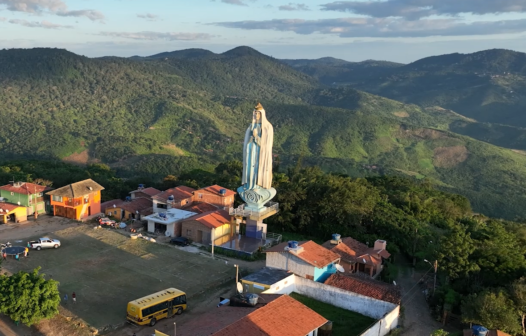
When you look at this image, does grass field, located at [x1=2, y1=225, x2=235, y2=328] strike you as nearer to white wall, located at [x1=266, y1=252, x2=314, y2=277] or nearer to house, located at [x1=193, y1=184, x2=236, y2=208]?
white wall, located at [x1=266, y1=252, x2=314, y2=277]

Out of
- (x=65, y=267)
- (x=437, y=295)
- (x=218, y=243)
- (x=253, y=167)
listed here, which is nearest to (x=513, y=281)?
(x=437, y=295)

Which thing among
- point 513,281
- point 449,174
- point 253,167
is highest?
point 253,167

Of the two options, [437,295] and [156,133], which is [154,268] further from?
[156,133]

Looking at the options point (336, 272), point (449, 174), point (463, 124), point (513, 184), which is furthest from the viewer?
point (463, 124)

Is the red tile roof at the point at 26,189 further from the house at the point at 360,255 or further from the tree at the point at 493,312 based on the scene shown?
the tree at the point at 493,312

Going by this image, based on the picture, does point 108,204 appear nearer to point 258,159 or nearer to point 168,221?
point 168,221

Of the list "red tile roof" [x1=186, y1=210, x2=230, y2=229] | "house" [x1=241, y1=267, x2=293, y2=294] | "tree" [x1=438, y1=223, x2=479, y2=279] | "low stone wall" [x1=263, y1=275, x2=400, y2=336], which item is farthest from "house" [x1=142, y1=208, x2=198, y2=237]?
"tree" [x1=438, y1=223, x2=479, y2=279]

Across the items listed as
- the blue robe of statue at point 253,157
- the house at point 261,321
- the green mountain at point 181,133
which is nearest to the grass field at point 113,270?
A: the house at point 261,321

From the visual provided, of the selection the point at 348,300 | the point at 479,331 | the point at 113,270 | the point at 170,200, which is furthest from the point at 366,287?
the point at 170,200
